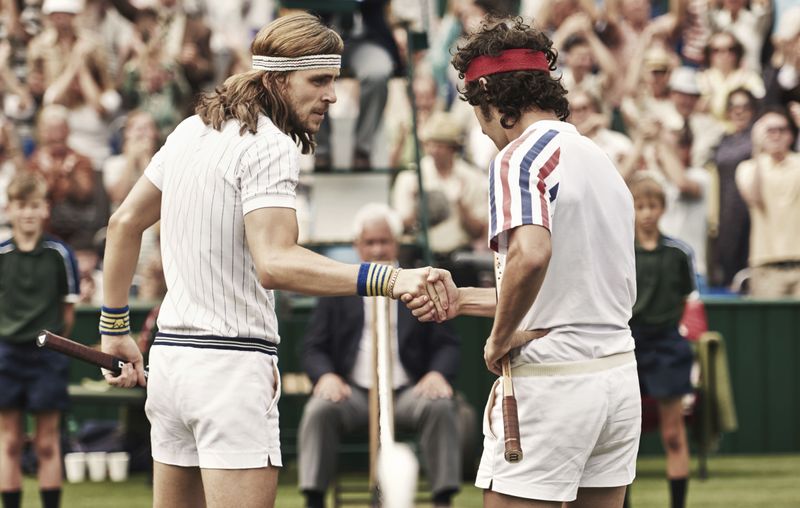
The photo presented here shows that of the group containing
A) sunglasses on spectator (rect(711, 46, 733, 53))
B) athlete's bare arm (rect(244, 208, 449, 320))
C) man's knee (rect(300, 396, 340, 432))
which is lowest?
man's knee (rect(300, 396, 340, 432))

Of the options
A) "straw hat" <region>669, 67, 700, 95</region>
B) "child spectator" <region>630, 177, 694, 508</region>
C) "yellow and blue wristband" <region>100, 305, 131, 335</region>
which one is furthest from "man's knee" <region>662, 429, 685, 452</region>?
"straw hat" <region>669, 67, 700, 95</region>

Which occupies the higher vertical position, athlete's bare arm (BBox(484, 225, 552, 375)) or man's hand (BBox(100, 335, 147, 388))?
athlete's bare arm (BBox(484, 225, 552, 375))

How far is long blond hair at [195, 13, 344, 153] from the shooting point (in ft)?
14.8

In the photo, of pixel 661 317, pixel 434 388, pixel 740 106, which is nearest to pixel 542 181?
pixel 434 388

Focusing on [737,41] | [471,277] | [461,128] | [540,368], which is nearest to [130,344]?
[540,368]

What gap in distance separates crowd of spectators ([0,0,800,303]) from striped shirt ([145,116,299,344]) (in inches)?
250

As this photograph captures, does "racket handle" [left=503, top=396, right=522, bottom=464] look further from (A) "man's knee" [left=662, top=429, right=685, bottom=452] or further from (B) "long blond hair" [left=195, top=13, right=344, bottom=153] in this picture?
(A) "man's knee" [left=662, top=429, right=685, bottom=452]

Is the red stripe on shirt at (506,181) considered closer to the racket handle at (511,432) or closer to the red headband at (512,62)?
the red headband at (512,62)

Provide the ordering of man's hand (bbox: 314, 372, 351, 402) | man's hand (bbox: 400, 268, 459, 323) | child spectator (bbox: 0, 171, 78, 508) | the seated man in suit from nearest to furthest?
man's hand (bbox: 400, 268, 459, 323) < child spectator (bbox: 0, 171, 78, 508) < the seated man in suit < man's hand (bbox: 314, 372, 351, 402)

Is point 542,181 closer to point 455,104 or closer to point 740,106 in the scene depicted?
point 740,106

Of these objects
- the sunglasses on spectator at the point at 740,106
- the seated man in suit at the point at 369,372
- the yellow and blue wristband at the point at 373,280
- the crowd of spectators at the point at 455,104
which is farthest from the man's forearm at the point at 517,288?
the sunglasses on spectator at the point at 740,106

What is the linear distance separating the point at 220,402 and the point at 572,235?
1177 mm

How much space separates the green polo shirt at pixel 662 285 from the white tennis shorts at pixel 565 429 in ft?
14.7

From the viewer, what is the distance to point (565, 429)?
4406mm
